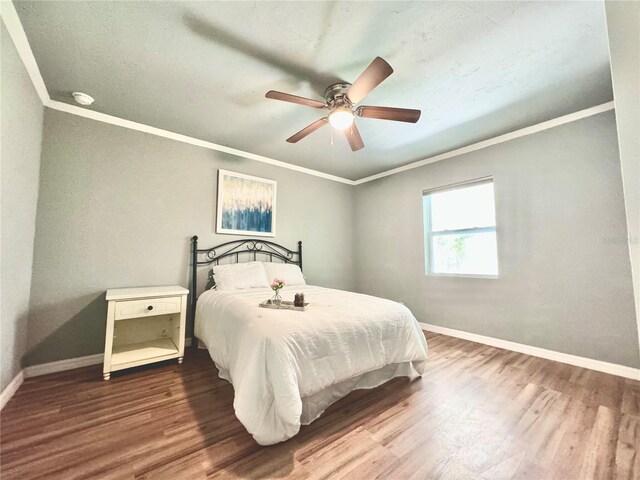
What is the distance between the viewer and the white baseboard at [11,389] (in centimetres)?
170

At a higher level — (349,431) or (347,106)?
(347,106)

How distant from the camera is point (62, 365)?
228 cm

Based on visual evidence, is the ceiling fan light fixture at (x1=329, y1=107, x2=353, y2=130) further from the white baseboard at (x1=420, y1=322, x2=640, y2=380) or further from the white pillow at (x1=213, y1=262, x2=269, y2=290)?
the white baseboard at (x1=420, y1=322, x2=640, y2=380)

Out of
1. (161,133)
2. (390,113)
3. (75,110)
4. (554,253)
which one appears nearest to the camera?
(390,113)

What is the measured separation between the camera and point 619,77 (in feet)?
2.42

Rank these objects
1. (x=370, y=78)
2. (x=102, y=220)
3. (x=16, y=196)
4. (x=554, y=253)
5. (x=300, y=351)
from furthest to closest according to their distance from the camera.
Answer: (x=554, y=253), (x=102, y=220), (x=16, y=196), (x=370, y=78), (x=300, y=351)

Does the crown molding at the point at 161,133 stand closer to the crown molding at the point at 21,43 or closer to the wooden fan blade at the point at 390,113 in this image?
the crown molding at the point at 21,43

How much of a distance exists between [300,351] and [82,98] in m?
2.83

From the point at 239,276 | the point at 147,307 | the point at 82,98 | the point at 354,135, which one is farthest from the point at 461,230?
the point at 82,98

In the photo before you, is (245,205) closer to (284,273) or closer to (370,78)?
(284,273)

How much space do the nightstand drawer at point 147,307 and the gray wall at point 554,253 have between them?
3.17 m

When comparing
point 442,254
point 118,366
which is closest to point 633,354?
point 442,254

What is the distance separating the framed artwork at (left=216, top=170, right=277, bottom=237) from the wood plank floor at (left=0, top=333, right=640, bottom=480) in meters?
1.81

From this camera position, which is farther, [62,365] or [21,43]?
[62,365]
